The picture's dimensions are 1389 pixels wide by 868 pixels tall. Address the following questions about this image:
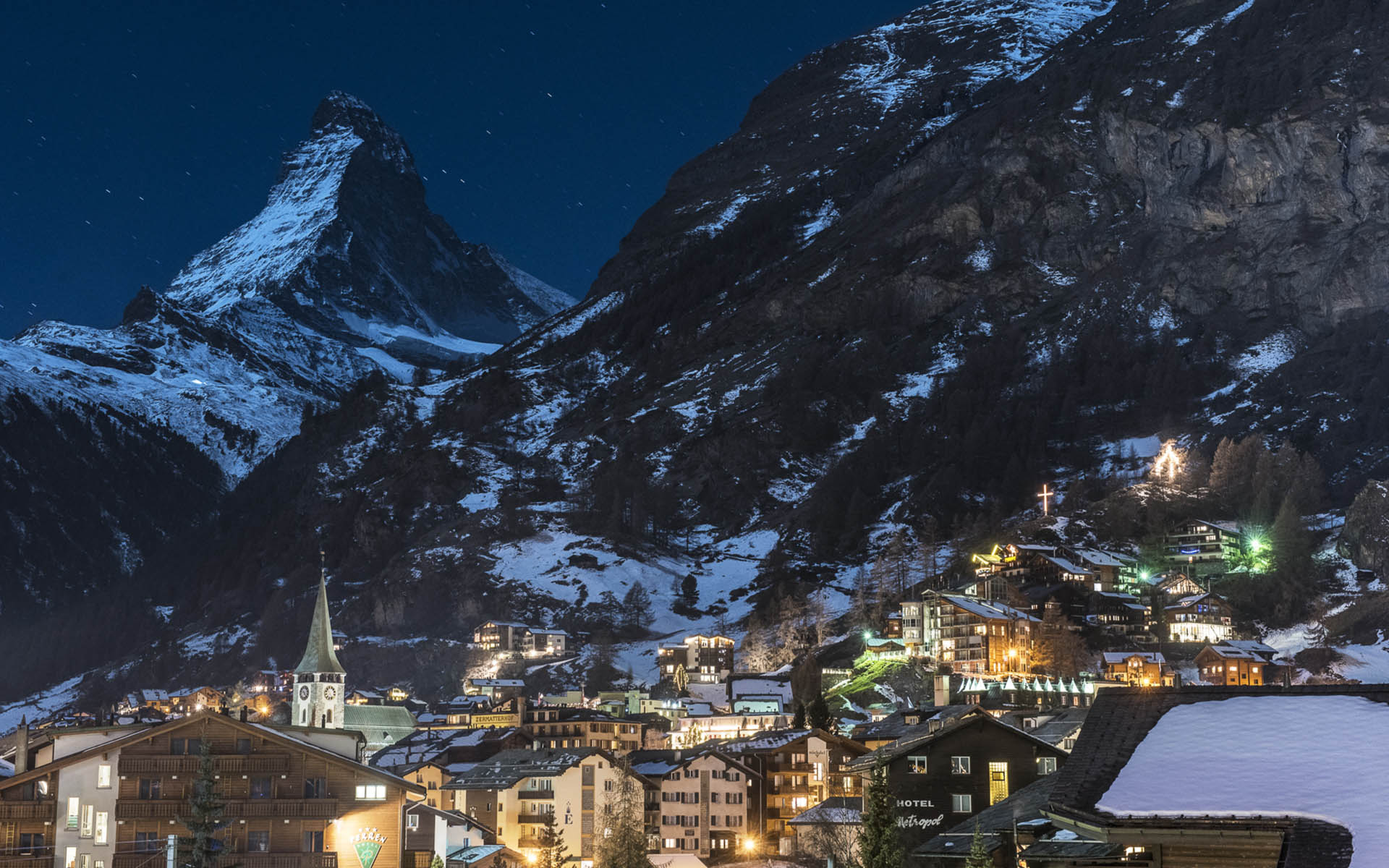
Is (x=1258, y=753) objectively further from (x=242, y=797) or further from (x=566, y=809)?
(x=566, y=809)

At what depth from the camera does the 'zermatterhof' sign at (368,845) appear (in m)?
65.4

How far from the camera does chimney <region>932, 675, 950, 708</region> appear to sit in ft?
550

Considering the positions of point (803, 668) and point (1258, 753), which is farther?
point (803, 668)

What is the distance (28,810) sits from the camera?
217 ft

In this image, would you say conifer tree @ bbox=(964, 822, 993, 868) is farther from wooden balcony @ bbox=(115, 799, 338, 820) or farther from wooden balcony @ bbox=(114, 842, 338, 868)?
wooden balcony @ bbox=(115, 799, 338, 820)

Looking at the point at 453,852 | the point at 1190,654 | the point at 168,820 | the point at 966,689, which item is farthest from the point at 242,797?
the point at 1190,654

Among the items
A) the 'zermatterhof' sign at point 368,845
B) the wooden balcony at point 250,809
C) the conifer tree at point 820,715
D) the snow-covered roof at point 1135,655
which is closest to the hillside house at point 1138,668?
the snow-covered roof at point 1135,655

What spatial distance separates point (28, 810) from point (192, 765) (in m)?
6.50

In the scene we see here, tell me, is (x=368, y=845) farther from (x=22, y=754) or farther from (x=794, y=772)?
(x=794, y=772)

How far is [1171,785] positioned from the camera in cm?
2633

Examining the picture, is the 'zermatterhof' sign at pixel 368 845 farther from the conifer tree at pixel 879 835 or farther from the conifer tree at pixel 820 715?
the conifer tree at pixel 820 715

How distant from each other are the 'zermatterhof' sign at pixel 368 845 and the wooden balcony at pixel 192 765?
3.93 m

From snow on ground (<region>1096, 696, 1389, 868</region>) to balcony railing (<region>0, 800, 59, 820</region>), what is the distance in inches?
2008

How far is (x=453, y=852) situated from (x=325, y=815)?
76.5 feet
